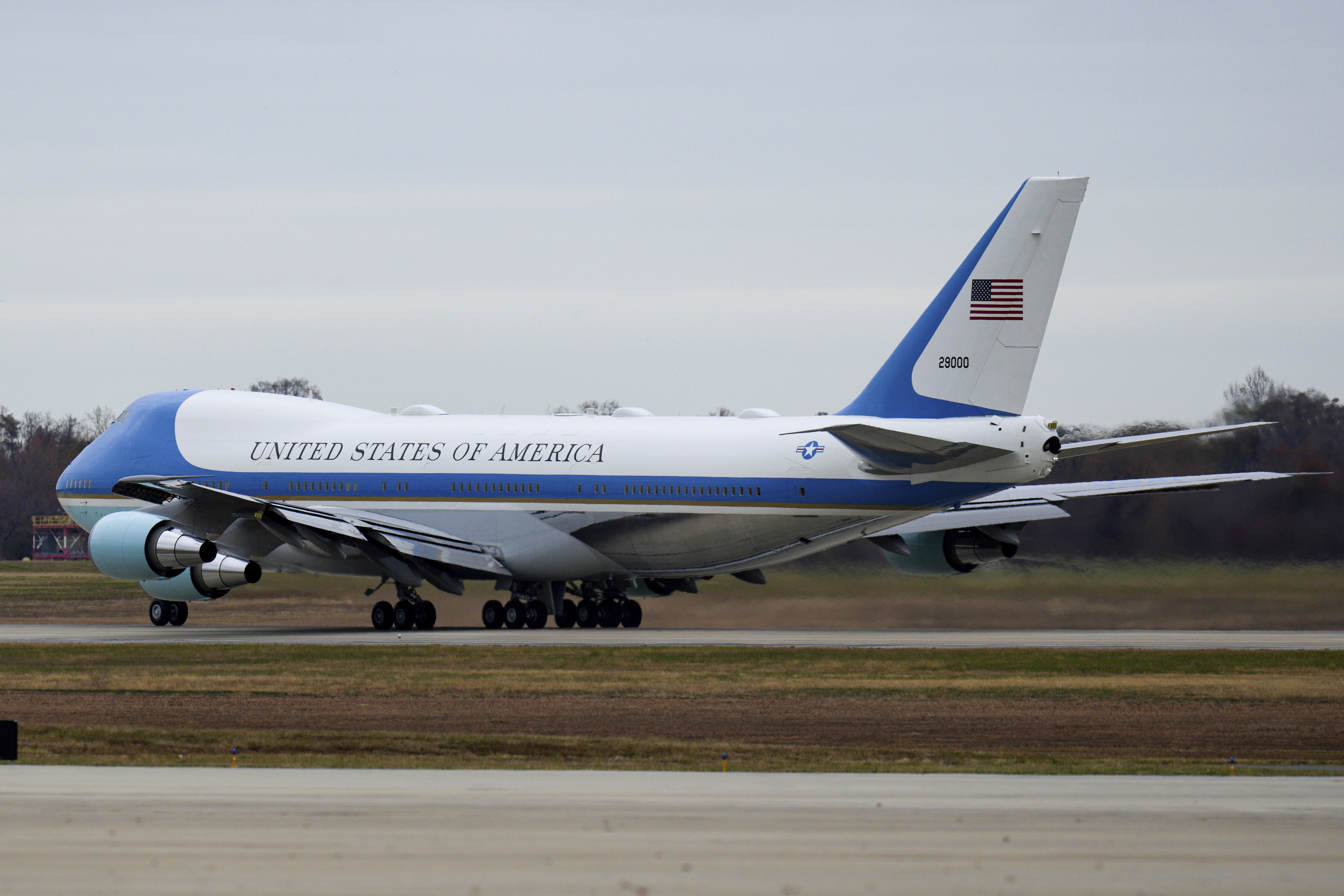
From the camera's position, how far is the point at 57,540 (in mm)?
110062

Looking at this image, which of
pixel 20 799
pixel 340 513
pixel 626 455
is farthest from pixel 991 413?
pixel 20 799

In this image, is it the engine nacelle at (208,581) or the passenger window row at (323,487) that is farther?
the passenger window row at (323,487)

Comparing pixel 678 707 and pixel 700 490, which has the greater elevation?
pixel 700 490

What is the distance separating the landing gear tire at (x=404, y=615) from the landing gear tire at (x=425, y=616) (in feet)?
0.32

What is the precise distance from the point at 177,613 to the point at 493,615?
28.5 ft

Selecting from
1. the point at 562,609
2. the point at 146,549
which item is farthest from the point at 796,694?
the point at 146,549

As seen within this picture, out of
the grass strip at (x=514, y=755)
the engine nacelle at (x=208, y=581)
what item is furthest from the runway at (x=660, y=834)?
→ the engine nacelle at (x=208, y=581)

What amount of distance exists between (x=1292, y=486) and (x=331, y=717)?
24.0 m

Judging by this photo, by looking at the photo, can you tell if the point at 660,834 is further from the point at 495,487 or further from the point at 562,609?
the point at 562,609

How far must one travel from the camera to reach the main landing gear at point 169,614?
43.7 meters

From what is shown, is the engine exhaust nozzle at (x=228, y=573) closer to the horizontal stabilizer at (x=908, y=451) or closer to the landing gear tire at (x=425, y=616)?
the landing gear tire at (x=425, y=616)

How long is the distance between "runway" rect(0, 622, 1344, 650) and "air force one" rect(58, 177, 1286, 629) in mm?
1565

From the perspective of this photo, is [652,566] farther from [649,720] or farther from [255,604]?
[649,720]

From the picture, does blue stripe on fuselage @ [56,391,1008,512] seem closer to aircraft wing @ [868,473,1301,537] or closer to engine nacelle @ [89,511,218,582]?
aircraft wing @ [868,473,1301,537]
